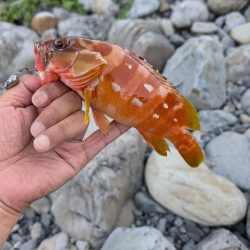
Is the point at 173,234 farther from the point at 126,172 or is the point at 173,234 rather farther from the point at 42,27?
the point at 42,27

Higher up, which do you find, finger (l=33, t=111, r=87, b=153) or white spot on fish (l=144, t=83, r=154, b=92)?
white spot on fish (l=144, t=83, r=154, b=92)

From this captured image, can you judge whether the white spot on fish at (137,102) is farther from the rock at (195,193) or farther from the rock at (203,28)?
the rock at (203,28)

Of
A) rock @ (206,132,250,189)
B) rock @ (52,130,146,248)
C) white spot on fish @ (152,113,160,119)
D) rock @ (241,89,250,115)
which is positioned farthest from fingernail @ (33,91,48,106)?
rock @ (241,89,250,115)

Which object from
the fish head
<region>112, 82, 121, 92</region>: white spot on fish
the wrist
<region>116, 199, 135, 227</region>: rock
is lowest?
<region>116, 199, 135, 227</region>: rock

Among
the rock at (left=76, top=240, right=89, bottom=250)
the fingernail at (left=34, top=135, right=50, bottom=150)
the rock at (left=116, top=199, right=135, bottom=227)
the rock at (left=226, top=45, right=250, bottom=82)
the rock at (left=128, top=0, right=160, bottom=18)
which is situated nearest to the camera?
the fingernail at (left=34, top=135, right=50, bottom=150)

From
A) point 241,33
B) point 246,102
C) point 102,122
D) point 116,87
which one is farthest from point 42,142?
point 241,33

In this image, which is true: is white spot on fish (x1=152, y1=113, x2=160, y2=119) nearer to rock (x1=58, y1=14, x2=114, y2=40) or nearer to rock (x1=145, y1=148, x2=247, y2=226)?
rock (x1=145, y1=148, x2=247, y2=226)

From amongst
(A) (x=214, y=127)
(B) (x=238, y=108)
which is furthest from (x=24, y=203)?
(B) (x=238, y=108)
